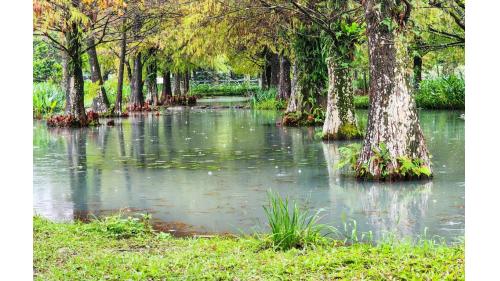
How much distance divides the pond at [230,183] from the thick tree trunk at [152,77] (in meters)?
16.9

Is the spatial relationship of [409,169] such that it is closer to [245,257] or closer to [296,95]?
[245,257]

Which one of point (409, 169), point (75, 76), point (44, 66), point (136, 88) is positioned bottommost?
point (409, 169)

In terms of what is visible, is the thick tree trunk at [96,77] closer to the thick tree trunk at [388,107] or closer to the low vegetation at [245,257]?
the thick tree trunk at [388,107]

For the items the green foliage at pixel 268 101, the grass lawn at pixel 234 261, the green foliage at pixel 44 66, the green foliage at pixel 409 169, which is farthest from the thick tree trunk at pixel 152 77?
the grass lawn at pixel 234 261

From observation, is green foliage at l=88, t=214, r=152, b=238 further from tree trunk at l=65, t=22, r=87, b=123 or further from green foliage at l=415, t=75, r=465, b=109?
green foliage at l=415, t=75, r=465, b=109

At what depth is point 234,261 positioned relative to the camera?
5898mm

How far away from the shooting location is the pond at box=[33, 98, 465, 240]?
333 inches

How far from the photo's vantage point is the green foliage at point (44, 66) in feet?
134

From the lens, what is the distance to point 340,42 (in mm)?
15867

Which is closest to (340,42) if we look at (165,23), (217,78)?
(165,23)

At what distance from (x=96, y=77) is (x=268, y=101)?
345 inches

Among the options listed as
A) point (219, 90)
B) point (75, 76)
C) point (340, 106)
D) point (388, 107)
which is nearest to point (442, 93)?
point (340, 106)
